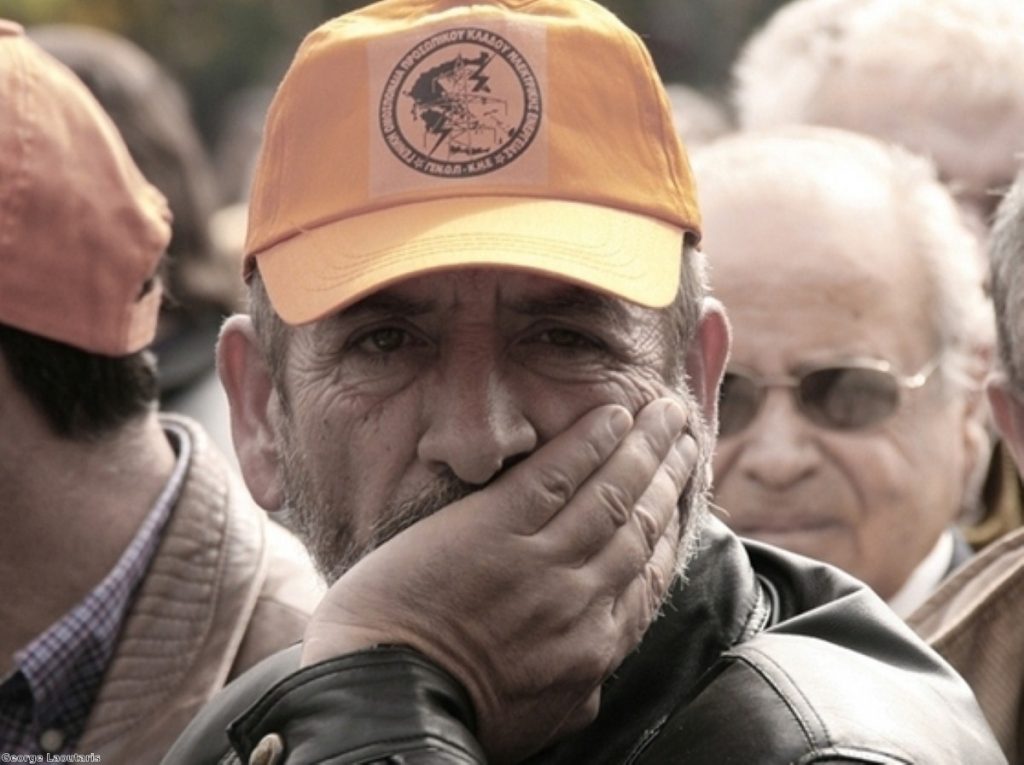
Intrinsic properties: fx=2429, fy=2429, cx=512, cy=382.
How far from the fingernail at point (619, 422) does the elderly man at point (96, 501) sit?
58.2 inches

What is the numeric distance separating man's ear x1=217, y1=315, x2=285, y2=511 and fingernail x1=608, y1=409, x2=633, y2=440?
2.18 ft

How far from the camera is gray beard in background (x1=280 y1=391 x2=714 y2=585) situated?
3328 mm

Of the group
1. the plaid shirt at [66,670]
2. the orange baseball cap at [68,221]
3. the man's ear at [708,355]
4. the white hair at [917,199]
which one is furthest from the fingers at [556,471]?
the white hair at [917,199]

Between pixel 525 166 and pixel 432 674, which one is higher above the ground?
pixel 525 166

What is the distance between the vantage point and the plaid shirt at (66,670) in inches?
182

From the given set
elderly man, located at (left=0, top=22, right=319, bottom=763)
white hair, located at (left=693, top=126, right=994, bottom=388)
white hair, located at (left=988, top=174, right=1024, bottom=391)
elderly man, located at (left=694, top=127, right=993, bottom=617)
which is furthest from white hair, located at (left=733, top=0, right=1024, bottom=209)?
elderly man, located at (left=0, top=22, right=319, bottom=763)

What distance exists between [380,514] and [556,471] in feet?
1.01

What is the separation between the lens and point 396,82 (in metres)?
3.51

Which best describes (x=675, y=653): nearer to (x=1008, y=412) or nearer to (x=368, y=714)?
(x=368, y=714)

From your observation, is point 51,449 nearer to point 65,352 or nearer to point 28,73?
point 65,352

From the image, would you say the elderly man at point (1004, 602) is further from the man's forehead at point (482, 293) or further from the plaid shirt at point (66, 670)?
the plaid shirt at point (66, 670)

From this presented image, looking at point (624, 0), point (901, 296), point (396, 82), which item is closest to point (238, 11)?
point (624, 0)

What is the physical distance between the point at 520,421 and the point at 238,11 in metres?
28.9

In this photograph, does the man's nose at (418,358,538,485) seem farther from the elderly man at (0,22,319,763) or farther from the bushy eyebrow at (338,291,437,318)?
the elderly man at (0,22,319,763)
